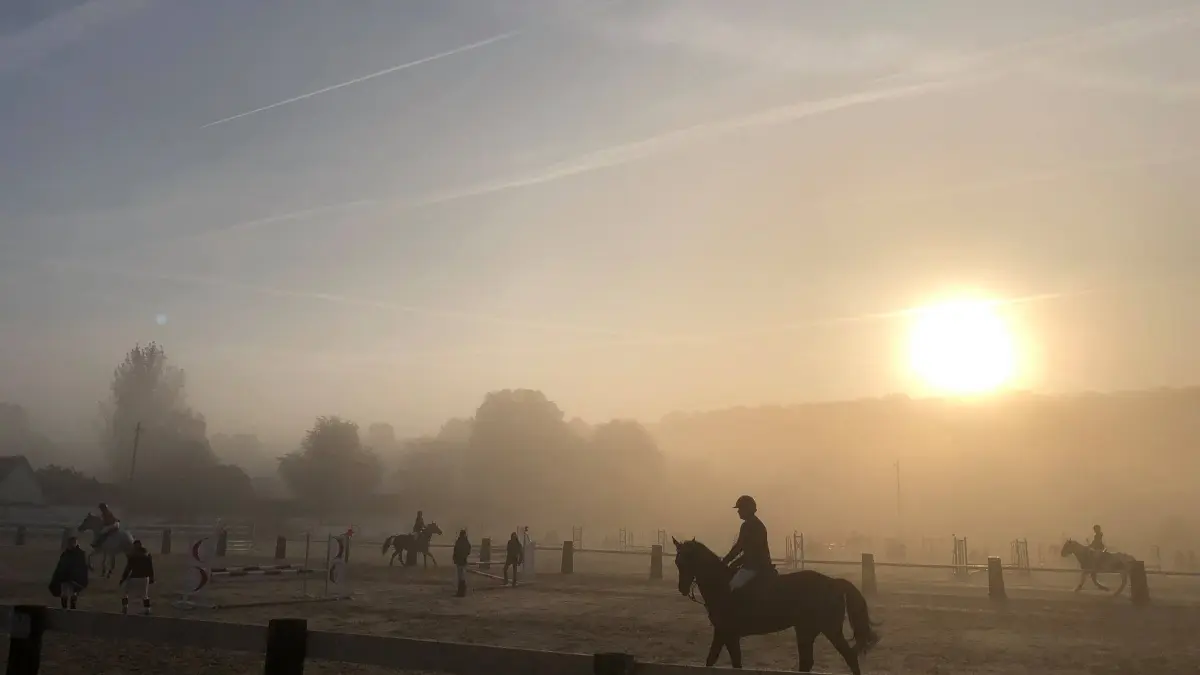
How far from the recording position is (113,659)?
39.0ft

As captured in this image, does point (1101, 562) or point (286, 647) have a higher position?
point (286, 647)

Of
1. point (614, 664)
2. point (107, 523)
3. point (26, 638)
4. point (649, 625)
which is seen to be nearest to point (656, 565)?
point (649, 625)

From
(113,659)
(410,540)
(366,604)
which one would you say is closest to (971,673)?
(113,659)

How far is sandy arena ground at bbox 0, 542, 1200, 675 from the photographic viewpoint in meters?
12.8

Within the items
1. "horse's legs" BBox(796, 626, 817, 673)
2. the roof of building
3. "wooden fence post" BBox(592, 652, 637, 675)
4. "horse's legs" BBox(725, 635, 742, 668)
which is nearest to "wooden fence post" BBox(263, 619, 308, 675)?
"wooden fence post" BBox(592, 652, 637, 675)

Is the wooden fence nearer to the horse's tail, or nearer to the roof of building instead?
the horse's tail

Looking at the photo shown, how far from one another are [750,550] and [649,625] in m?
7.72

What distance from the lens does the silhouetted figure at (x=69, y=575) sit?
1588cm

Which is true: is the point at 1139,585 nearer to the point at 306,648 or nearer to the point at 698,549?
the point at 698,549

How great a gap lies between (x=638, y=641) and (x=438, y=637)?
365 centimetres

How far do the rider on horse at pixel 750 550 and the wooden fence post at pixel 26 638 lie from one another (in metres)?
7.34

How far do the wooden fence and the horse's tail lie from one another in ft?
20.3

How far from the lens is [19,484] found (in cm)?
7788

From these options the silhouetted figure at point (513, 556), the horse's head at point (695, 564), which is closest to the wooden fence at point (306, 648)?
the horse's head at point (695, 564)
